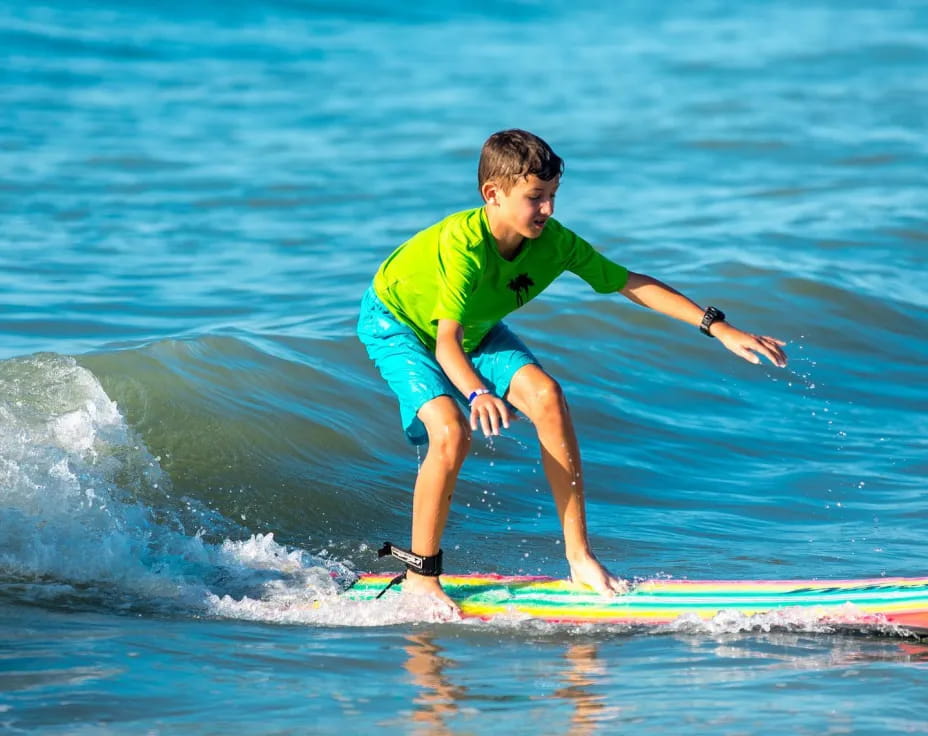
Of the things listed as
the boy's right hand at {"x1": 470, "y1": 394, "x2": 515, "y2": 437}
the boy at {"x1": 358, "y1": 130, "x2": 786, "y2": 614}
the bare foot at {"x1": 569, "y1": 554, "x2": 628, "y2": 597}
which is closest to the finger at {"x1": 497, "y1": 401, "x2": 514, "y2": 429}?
the boy's right hand at {"x1": 470, "y1": 394, "x2": 515, "y2": 437}

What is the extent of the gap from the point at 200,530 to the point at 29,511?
81 centimetres

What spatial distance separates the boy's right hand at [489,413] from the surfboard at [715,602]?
0.98 m

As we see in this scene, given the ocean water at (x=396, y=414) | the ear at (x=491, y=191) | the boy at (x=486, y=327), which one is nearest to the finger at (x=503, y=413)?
the boy at (x=486, y=327)

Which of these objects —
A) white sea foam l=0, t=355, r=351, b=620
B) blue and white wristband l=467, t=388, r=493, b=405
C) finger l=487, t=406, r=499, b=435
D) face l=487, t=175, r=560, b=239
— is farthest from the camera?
white sea foam l=0, t=355, r=351, b=620

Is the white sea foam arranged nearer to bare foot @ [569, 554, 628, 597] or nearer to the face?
bare foot @ [569, 554, 628, 597]

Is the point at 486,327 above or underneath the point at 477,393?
above

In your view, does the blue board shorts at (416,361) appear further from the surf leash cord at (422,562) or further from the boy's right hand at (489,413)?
the boy's right hand at (489,413)

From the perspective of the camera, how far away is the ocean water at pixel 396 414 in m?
4.52

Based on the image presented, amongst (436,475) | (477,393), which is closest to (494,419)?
(477,393)

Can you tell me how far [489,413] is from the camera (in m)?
4.68

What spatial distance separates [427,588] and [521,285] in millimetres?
1192

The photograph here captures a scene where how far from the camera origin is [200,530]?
6746 millimetres

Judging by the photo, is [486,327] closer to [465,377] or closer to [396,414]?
[465,377]

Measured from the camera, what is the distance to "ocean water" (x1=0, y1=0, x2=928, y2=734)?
14.8ft
